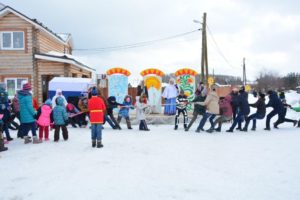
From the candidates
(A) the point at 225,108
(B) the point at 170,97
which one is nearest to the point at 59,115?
(A) the point at 225,108

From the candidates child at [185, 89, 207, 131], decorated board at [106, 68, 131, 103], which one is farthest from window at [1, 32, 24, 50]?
child at [185, 89, 207, 131]

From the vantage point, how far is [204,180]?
5.47 meters

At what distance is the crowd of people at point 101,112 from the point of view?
918 cm

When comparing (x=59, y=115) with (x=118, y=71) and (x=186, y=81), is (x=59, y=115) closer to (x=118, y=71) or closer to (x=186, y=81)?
(x=118, y=71)

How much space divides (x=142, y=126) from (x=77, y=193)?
7983 mm

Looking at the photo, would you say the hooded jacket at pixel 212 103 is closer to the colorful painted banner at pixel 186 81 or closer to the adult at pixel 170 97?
the adult at pixel 170 97

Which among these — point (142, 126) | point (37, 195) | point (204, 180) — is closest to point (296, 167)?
point (204, 180)

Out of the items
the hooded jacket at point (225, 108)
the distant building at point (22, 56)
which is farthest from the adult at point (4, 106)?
the distant building at point (22, 56)

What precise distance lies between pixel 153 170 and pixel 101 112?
10.5ft

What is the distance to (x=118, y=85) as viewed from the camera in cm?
1778

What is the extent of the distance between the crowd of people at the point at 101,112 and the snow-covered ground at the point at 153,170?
2.00ft

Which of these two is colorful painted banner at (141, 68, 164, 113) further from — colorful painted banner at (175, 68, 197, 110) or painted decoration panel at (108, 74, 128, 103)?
painted decoration panel at (108, 74, 128, 103)

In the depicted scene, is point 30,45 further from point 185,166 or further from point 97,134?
point 185,166

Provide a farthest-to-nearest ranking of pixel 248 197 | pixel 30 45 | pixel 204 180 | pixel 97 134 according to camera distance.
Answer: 1. pixel 30 45
2. pixel 97 134
3. pixel 204 180
4. pixel 248 197
